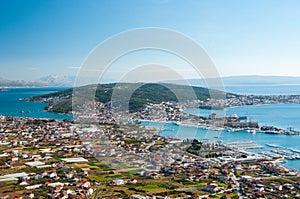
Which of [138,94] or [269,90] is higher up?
[138,94]

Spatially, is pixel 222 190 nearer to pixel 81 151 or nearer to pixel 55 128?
pixel 81 151

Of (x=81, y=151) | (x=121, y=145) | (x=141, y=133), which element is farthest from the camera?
(x=141, y=133)

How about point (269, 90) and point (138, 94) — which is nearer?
point (138, 94)

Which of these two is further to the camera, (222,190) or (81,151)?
(81,151)

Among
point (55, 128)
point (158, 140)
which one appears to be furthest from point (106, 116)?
point (158, 140)

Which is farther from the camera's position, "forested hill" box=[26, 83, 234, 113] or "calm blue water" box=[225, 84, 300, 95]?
"calm blue water" box=[225, 84, 300, 95]

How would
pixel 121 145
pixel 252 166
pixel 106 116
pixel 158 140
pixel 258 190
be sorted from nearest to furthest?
pixel 258 190 → pixel 252 166 → pixel 121 145 → pixel 158 140 → pixel 106 116

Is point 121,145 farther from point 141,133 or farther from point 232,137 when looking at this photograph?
point 232,137

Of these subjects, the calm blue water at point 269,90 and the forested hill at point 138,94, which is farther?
the calm blue water at point 269,90

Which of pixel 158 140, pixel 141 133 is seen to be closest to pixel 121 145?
pixel 158 140
